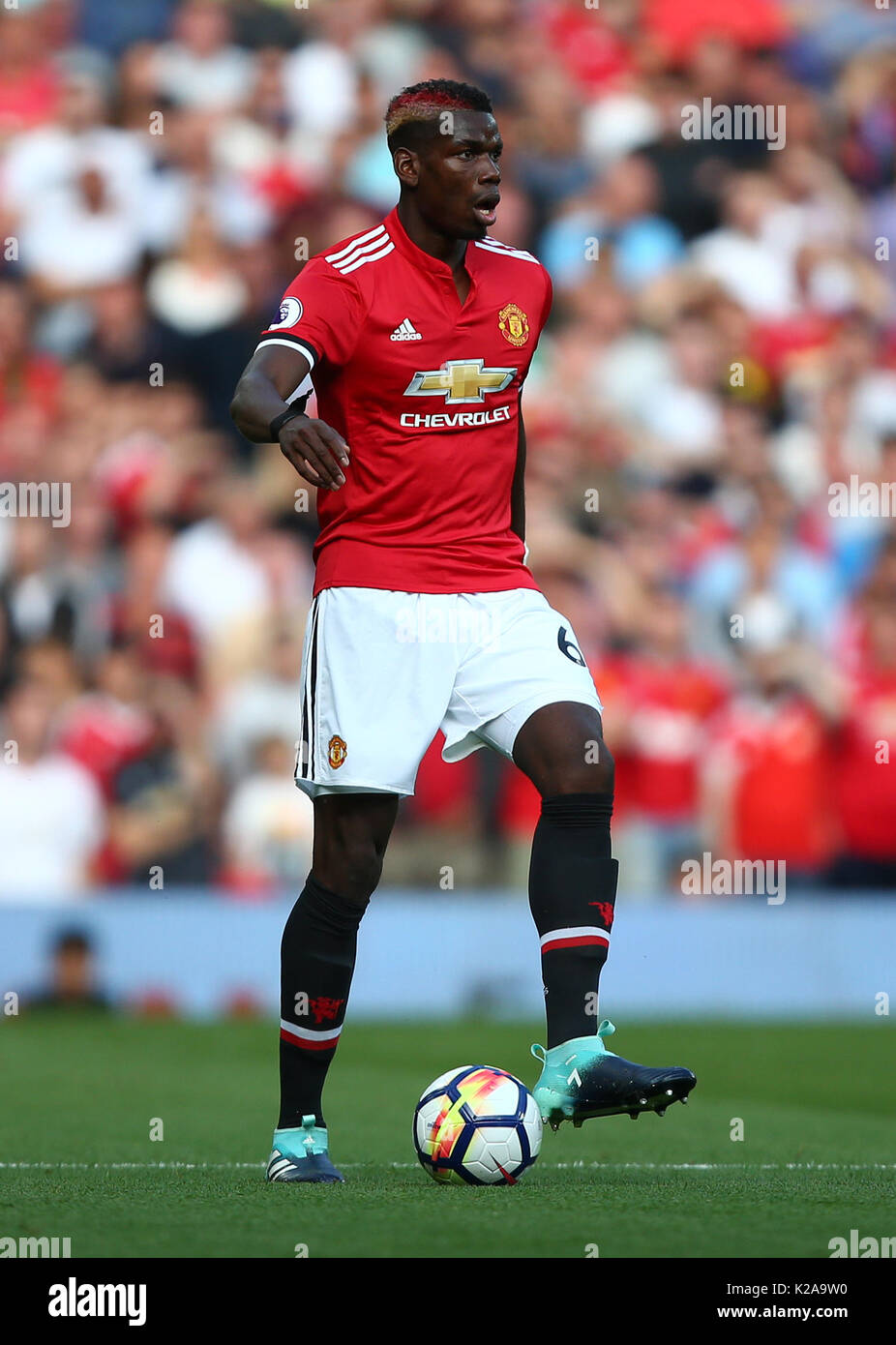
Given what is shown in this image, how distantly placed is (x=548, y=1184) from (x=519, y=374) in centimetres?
202

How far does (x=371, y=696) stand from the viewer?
17.5 feet

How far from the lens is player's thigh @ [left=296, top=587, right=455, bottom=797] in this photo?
5.29m

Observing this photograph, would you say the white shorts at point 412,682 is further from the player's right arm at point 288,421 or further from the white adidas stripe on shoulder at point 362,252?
the white adidas stripe on shoulder at point 362,252

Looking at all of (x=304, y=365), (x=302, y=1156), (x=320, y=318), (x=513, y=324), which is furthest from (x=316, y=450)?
(x=302, y=1156)

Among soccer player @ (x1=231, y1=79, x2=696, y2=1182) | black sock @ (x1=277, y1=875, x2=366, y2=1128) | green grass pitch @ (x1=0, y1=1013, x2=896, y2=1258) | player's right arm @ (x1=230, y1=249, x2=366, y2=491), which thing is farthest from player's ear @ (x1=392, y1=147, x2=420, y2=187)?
green grass pitch @ (x1=0, y1=1013, x2=896, y2=1258)

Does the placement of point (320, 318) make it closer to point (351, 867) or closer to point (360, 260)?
point (360, 260)

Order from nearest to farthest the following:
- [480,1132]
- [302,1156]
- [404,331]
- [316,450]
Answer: [316,450] → [480,1132] → [302,1156] → [404,331]

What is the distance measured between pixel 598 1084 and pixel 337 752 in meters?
1.04

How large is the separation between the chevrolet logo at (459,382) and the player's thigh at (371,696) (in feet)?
1.67

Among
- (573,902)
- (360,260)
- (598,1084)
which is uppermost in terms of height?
(360,260)

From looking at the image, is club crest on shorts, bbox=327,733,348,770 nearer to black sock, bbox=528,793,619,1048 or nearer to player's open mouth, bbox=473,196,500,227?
black sock, bbox=528,793,619,1048

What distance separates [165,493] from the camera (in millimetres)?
12625

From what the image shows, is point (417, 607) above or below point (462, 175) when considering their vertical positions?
below
